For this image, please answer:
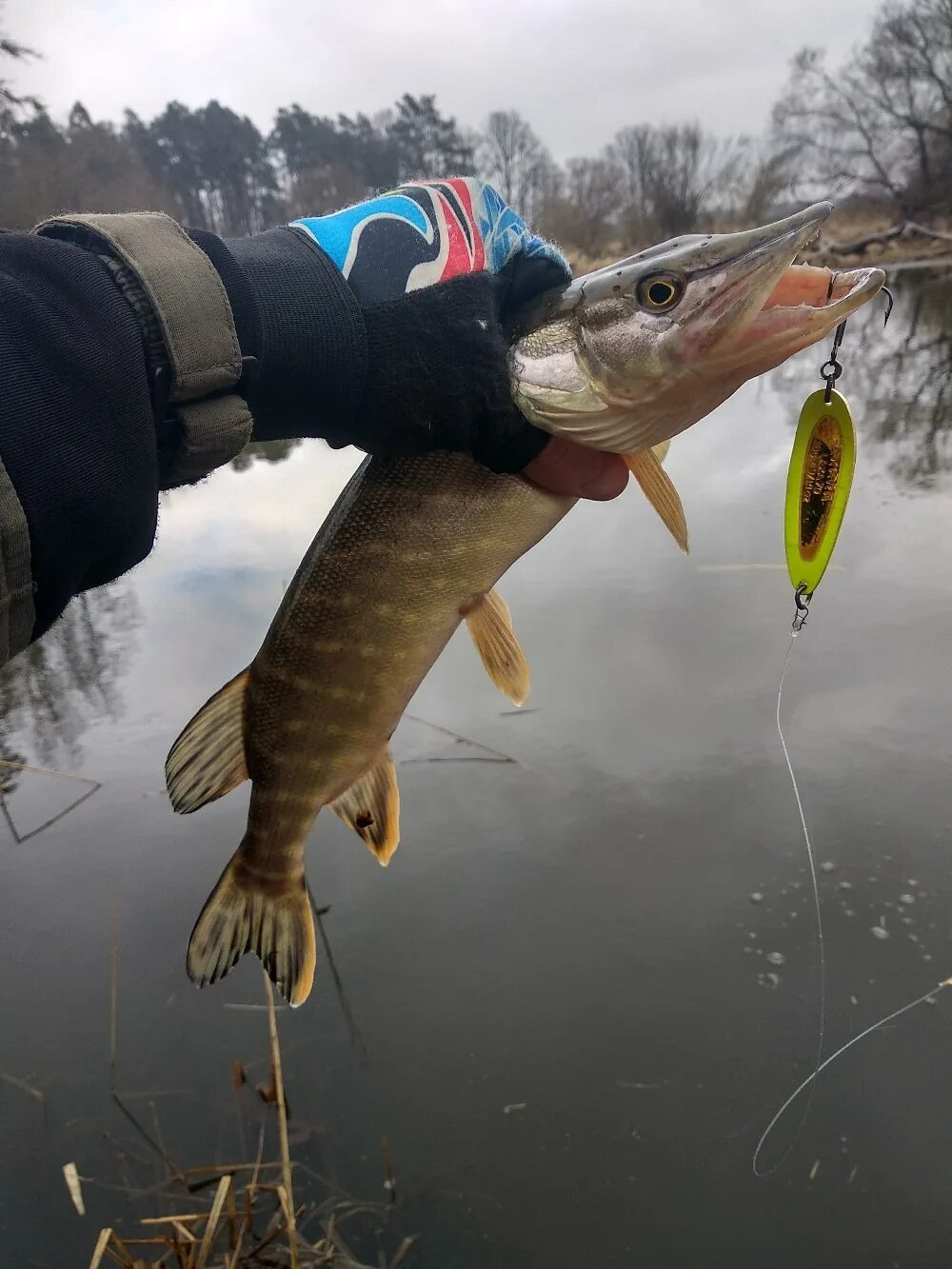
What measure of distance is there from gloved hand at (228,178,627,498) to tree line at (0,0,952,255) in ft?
57.2

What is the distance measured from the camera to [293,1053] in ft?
6.65

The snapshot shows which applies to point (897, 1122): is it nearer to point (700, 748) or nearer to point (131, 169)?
point (700, 748)

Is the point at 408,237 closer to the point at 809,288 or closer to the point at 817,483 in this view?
the point at 809,288

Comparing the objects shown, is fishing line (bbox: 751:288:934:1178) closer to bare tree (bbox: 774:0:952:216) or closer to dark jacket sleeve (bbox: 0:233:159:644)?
dark jacket sleeve (bbox: 0:233:159:644)

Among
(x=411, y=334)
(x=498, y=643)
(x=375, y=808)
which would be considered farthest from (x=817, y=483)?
(x=375, y=808)

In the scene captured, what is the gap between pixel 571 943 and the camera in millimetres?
2242

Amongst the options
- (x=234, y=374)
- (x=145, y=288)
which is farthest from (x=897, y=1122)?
(x=145, y=288)

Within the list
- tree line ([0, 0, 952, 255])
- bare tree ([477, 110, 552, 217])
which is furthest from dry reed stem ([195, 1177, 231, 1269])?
bare tree ([477, 110, 552, 217])

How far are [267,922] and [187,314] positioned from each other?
3.84ft

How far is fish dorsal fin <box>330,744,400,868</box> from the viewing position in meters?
1.77

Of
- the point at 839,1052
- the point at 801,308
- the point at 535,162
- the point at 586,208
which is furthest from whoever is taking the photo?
the point at 535,162

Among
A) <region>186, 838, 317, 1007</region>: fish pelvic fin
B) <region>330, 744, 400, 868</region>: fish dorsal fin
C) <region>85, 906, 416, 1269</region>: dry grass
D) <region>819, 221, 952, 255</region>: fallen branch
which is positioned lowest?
<region>85, 906, 416, 1269</region>: dry grass

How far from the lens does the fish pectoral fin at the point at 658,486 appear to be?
1544mm

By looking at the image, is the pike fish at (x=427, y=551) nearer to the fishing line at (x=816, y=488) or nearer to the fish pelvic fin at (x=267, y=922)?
the fish pelvic fin at (x=267, y=922)
